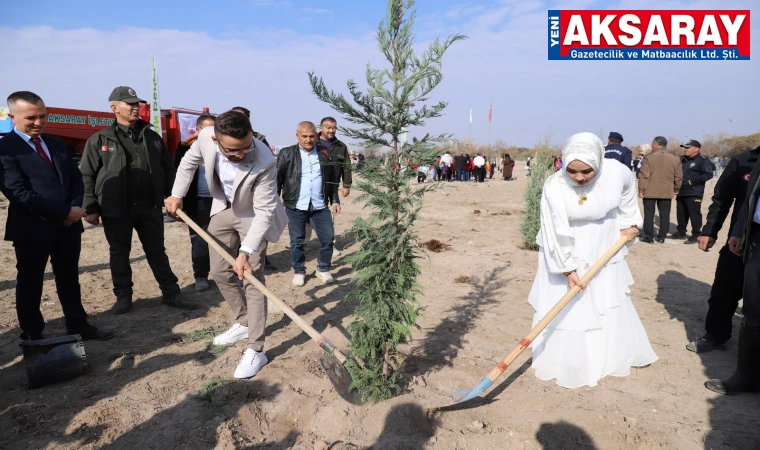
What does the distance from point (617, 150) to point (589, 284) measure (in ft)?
19.5

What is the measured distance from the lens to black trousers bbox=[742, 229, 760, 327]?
10.4 ft

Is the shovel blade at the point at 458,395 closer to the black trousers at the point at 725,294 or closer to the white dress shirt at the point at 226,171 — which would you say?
the white dress shirt at the point at 226,171

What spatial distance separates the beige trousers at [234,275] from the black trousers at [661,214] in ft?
27.2

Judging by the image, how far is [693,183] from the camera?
9031 millimetres

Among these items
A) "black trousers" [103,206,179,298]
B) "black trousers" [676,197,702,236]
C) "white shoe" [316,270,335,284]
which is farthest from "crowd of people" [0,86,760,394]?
"black trousers" [676,197,702,236]

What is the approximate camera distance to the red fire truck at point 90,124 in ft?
43.1

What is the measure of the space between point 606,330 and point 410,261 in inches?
70.6

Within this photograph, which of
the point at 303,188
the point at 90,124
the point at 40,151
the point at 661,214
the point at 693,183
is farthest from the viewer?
the point at 90,124

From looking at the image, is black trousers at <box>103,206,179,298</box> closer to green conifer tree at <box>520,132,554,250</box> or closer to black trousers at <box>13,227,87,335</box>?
black trousers at <box>13,227,87,335</box>

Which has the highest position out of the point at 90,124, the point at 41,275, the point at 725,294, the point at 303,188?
the point at 90,124

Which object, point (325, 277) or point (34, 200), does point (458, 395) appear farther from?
point (34, 200)

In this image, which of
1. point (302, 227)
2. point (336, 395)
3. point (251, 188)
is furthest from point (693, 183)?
point (251, 188)

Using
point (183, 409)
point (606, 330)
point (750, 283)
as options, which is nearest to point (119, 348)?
point (183, 409)

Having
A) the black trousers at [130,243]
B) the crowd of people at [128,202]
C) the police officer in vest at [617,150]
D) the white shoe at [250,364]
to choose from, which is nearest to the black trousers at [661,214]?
the police officer in vest at [617,150]
